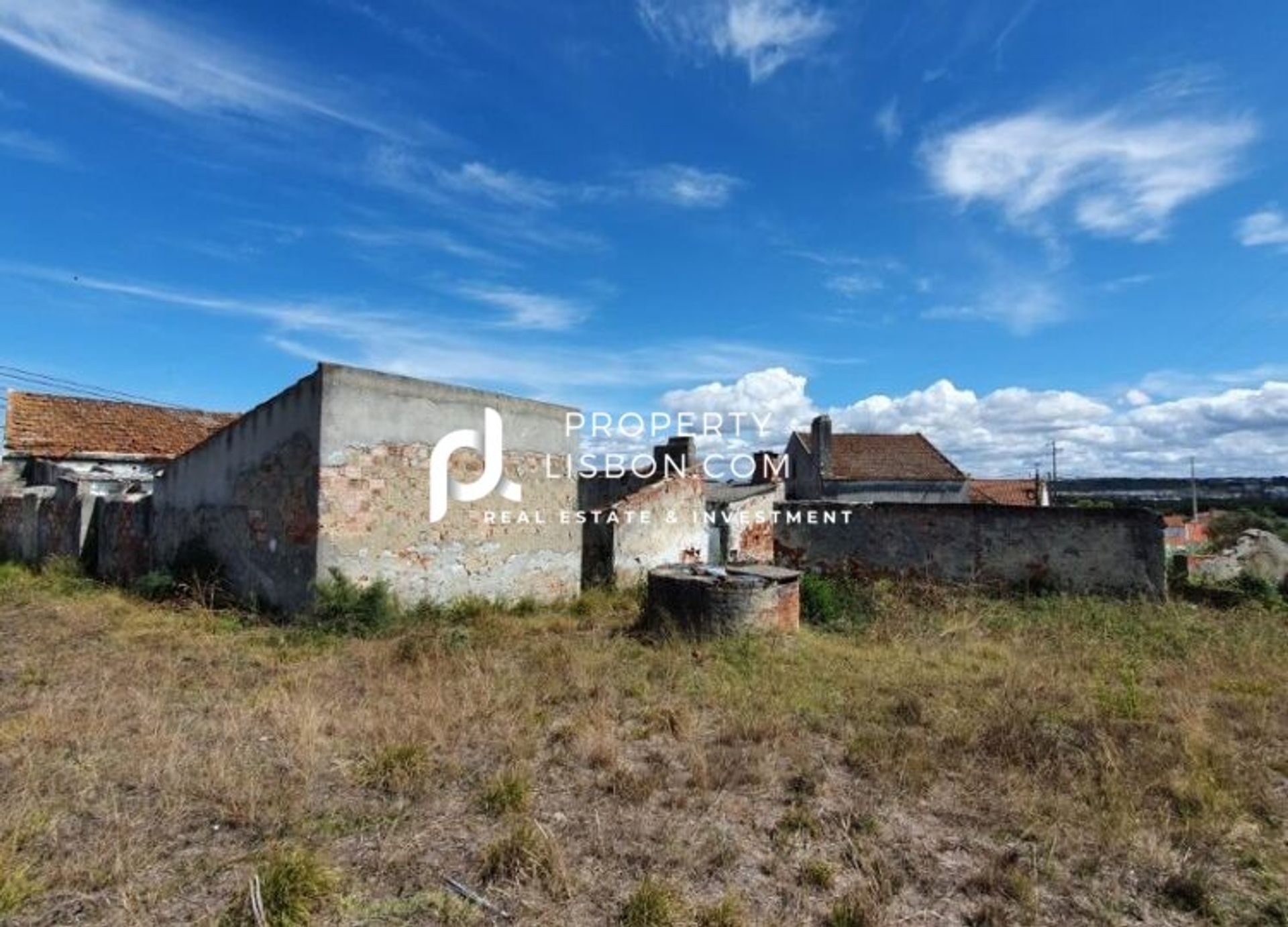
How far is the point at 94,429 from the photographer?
18750mm

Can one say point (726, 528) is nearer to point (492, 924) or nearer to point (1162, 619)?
point (1162, 619)

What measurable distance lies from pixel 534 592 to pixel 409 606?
2.16m

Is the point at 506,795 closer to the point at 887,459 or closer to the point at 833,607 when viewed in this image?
the point at 833,607

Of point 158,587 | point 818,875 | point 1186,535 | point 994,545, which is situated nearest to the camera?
point 818,875

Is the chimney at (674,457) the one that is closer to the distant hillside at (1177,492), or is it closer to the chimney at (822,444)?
the chimney at (822,444)

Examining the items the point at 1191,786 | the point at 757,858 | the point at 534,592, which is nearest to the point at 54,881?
the point at 757,858

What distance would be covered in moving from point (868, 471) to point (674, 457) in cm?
1697

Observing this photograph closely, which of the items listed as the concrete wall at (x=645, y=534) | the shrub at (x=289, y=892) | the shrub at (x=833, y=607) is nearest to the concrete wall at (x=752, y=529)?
the concrete wall at (x=645, y=534)

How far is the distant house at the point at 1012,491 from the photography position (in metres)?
33.0

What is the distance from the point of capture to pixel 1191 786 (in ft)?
14.5

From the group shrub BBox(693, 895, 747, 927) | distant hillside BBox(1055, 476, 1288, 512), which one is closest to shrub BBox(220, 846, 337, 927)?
shrub BBox(693, 895, 747, 927)

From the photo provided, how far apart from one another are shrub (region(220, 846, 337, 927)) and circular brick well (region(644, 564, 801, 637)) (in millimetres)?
5692

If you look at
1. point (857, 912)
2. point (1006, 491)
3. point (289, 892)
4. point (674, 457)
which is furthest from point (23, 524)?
point (1006, 491)

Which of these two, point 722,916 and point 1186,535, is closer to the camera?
point 722,916
